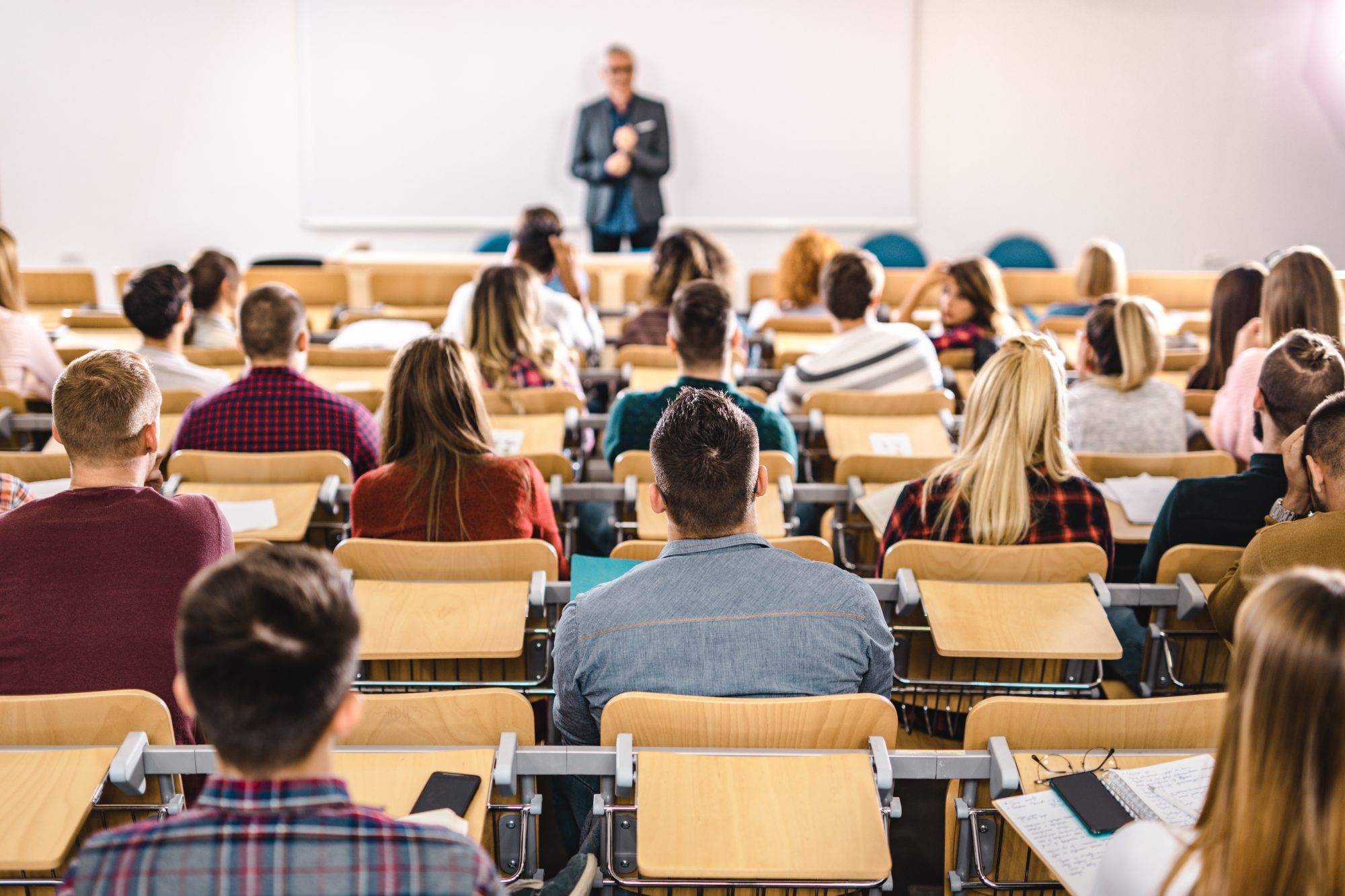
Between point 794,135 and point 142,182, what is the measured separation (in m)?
5.02

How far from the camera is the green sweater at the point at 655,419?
334 centimetres

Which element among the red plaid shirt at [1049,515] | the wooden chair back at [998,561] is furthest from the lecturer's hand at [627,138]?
the wooden chair back at [998,561]

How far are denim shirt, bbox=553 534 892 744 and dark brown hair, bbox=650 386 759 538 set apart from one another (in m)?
0.07

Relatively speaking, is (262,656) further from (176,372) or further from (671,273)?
(671,273)

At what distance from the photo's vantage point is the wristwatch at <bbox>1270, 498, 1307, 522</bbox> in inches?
98.6

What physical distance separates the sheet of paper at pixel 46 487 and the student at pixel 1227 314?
3840 mm

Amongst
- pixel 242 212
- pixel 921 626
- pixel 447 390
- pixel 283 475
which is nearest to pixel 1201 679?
pixel 921 626

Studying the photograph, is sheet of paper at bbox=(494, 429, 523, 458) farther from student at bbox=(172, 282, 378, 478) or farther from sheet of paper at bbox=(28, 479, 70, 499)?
sheet of paper at bbox=(28, 479, 70, 499)

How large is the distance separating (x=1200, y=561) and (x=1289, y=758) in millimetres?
1457

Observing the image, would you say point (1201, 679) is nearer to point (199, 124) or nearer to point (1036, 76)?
point (1036, 76)

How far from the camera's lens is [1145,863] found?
4.43 ft

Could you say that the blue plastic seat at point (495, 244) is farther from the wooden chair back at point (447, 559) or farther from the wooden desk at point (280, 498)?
the wooden chair back at point (447, 559)

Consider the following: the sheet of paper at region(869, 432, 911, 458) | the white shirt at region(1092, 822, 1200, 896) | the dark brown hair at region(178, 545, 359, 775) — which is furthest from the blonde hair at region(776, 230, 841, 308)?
the dark brown hair at region(178, 545, 359, 775)

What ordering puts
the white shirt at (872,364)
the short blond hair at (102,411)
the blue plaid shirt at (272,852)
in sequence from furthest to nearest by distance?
the white shirt at (872,364) → the short blond hair at (102,411) → the blue plaid shirt at (272,852)
